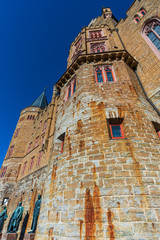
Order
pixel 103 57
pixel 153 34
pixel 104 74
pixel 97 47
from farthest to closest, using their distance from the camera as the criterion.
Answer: pixel 97 47 → pixel 153 34 → pixel 103 57 → pixel 104 74

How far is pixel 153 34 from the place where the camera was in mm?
9242

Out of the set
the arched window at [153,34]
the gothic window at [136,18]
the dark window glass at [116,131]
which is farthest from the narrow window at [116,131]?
the gothic window at [136,18]

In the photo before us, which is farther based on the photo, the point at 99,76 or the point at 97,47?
the point at 97,47

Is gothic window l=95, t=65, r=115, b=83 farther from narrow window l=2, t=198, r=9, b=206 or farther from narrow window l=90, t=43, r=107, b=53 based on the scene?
narrow window l=2, t=198, r=9, b=206

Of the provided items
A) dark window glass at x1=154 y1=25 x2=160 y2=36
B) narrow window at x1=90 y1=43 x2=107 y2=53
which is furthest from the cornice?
narrow window at x1=90 y1=43 x2=107 y2=53

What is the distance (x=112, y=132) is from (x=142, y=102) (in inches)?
94.4

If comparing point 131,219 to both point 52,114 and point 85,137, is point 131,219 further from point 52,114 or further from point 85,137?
point 52,114

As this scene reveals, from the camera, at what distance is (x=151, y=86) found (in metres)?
7.75

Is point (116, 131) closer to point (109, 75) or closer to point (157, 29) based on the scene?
point (109, 75)

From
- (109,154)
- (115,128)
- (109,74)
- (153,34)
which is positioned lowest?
(109,154)

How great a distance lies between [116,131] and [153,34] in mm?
8381

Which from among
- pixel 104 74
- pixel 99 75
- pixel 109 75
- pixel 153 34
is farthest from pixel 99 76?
pixel 153 34

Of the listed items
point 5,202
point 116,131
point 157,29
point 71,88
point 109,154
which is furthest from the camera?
point 5,202

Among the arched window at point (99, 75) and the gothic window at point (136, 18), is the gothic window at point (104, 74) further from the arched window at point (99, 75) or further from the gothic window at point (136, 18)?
the gothic window at point (136, 18)
